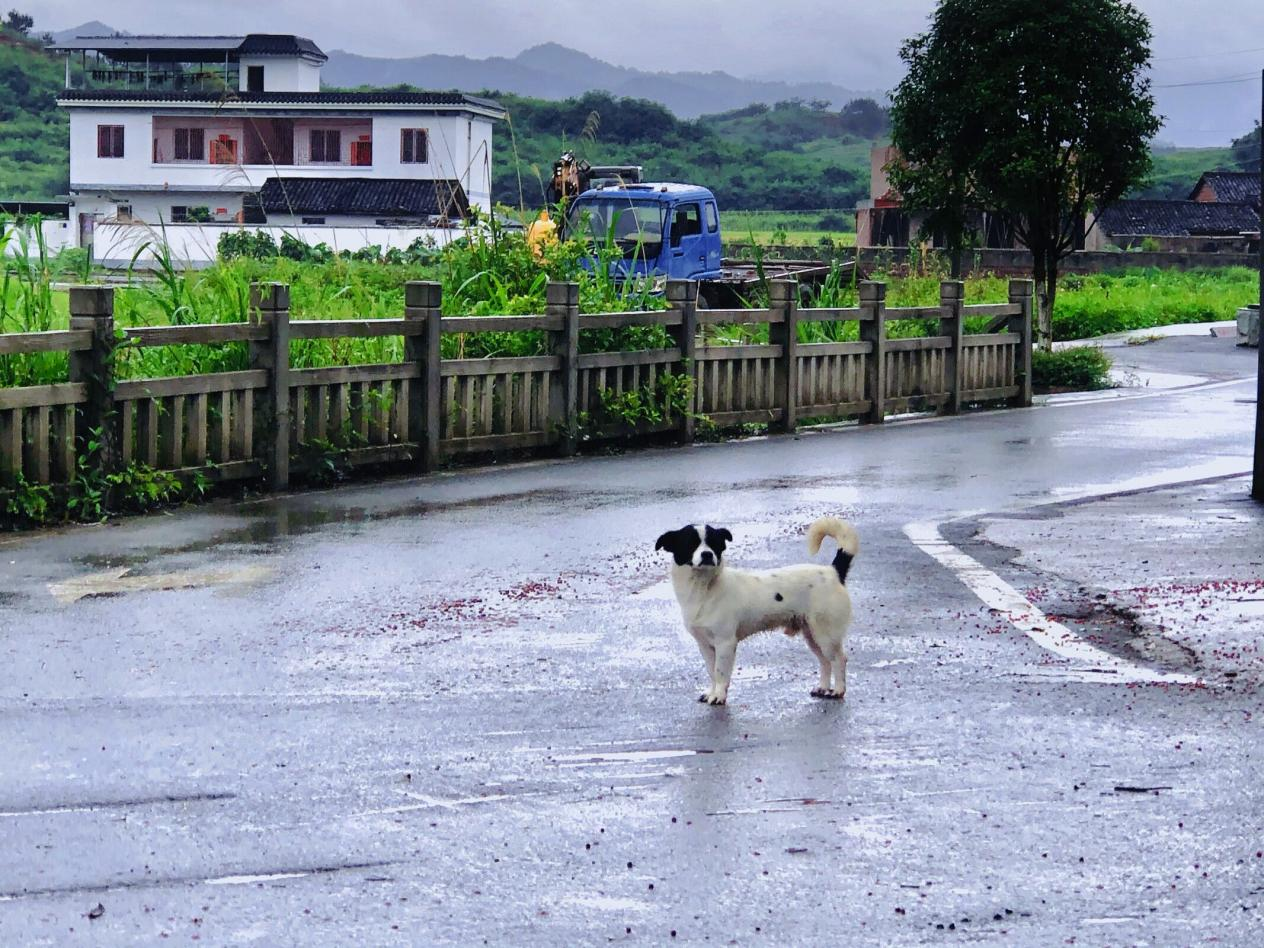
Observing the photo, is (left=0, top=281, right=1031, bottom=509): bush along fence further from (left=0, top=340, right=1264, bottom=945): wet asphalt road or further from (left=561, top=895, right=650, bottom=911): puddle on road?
(left=561, top=895, right=650, bottom=911): puddle on road

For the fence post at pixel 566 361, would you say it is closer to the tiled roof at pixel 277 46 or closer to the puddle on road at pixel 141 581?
the puddle on road at pixel 141 581

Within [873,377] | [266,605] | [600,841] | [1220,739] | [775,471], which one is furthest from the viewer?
[873,377]

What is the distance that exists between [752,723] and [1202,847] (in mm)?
2083

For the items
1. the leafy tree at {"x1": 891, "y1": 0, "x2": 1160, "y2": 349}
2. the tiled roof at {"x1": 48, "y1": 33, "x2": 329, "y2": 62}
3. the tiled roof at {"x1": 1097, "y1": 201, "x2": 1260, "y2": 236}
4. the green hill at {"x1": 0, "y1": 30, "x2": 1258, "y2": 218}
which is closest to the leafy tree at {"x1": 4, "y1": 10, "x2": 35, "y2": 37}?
the green hill at {"x1": 0, "y1": 30, "x2": 1258, "y2": 218}

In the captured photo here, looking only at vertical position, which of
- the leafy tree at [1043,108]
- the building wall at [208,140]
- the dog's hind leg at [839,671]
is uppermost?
the building wall at [208,140]

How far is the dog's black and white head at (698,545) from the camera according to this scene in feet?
25.1

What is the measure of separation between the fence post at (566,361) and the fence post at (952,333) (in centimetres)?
633

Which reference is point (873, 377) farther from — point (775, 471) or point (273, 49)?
point (273, 49)

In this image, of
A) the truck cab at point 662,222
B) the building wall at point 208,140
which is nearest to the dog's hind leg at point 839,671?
the truck cab at point 662,222

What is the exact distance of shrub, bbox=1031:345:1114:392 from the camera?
88.2 ft

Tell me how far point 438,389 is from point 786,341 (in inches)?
200

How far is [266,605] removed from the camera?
10.0 metres

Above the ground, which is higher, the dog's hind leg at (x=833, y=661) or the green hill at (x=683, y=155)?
the green hill at (x=683, y=155)

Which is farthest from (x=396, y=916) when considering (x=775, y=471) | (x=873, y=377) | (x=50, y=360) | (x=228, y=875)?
(x=873, y=377)
